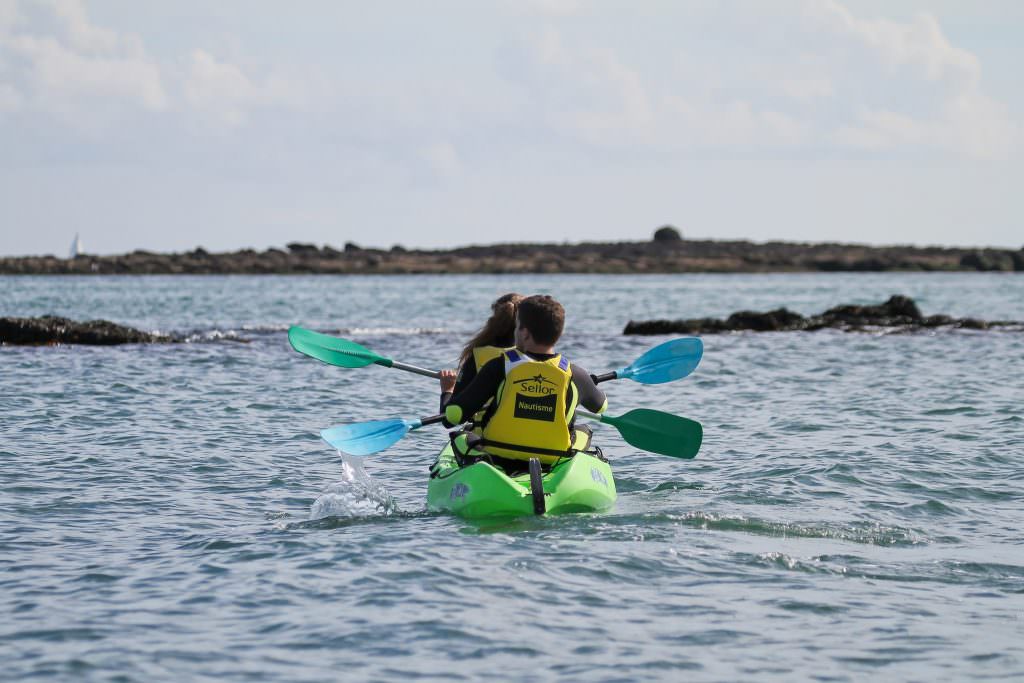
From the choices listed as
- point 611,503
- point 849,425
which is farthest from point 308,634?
point 849,425

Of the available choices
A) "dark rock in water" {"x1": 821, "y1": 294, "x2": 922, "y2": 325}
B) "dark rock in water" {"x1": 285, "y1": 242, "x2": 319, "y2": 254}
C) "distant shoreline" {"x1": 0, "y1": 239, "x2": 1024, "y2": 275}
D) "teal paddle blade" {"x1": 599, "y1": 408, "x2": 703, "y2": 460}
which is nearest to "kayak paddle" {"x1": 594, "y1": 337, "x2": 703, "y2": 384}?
"teal paddle blade" {"x1": 599, "y1": 408, "x2": 703, "y2": 460}

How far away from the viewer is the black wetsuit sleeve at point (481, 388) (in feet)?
27.8

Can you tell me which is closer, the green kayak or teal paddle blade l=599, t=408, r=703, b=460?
the green kayak

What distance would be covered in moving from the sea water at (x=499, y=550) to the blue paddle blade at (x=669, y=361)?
0.86m

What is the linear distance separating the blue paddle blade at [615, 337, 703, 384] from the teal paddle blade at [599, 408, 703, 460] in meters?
0.61

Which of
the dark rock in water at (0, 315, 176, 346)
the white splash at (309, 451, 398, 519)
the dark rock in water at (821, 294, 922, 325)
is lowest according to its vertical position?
the white splash at (309, 451, 398, 519)

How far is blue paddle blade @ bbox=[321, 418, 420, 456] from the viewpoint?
9508 mm

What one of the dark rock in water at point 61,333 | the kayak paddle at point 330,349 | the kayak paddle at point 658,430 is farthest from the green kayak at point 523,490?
the dark rock in water at point 61,333

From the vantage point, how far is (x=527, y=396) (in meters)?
8.45

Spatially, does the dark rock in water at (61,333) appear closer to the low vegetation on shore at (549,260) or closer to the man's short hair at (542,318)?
the man's short hair at (542,318)

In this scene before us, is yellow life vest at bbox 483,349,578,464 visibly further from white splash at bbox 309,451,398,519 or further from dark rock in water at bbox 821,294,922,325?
dark rock in water at bbox 821,294,922,325

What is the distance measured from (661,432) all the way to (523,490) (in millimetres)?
2222

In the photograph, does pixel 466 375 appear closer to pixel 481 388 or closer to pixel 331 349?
pixel 481 388

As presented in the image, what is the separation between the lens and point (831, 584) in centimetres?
677
